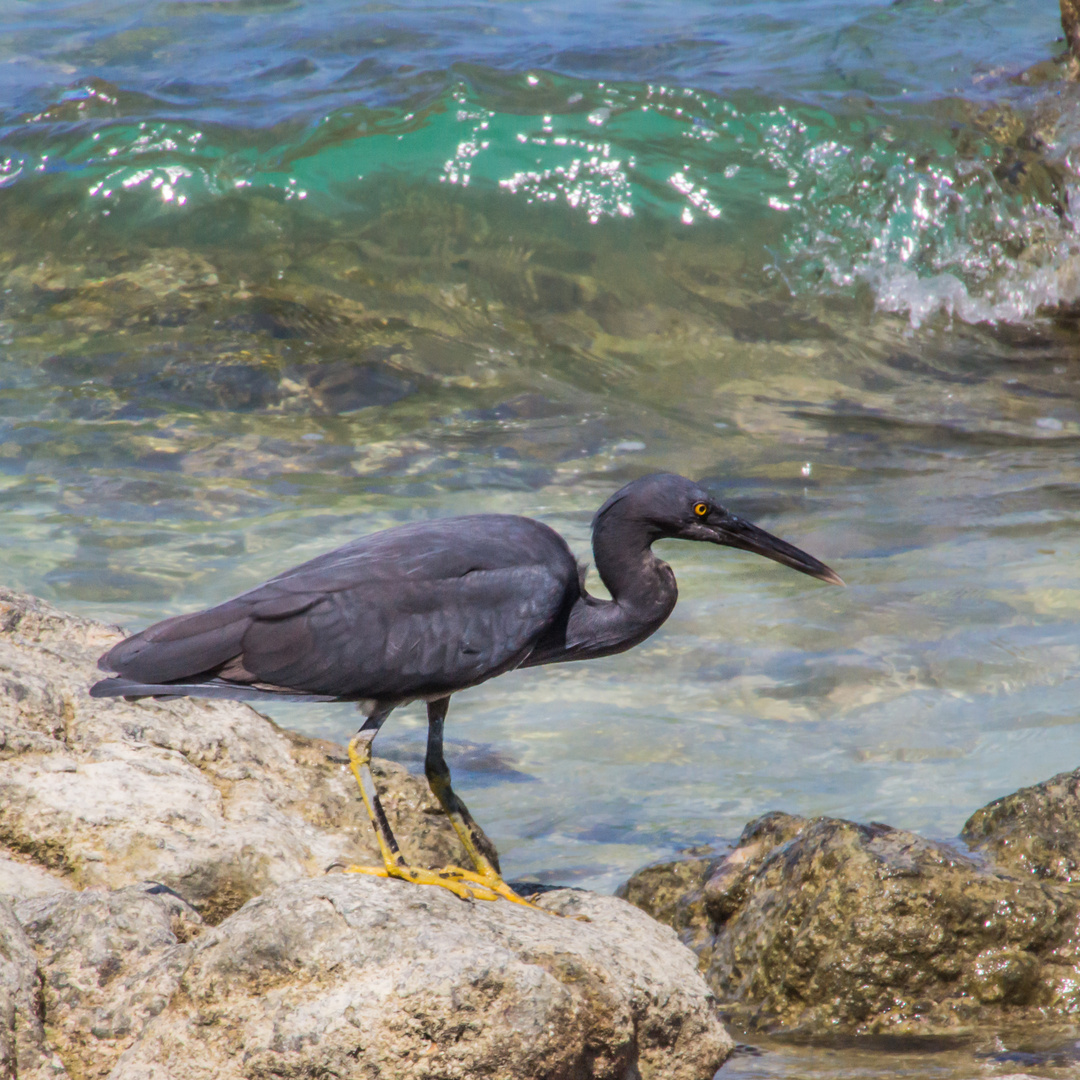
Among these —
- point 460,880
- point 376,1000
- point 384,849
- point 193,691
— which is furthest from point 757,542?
point 376,1000

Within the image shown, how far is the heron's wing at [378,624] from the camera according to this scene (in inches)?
133

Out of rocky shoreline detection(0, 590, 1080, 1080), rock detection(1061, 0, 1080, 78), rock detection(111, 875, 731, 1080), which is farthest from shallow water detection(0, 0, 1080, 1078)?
rock detection(111, 875, 731, 1080)

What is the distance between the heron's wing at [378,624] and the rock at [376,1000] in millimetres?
803

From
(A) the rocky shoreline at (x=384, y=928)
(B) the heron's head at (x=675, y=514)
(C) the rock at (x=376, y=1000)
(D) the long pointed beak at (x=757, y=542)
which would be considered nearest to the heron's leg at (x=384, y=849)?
(A) the rocky shoreline at (x=384, y=928)

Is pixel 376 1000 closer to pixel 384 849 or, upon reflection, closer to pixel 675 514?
pixel 384 849

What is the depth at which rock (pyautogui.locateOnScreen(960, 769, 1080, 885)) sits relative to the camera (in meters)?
4.01

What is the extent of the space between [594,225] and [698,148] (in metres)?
1.48

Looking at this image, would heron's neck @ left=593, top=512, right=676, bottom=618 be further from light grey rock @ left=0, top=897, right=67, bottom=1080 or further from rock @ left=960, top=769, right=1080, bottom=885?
light grey rock @ left=0, top=897, right=67, bottom=1080

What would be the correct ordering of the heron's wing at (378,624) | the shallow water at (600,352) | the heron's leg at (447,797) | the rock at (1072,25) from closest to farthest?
the heron's wing at (378,624), the heron's leg at (447,797), the shallow water at (600,352), the rock at (1072,25)

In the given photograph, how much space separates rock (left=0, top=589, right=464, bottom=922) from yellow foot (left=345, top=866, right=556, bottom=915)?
32 centimetres

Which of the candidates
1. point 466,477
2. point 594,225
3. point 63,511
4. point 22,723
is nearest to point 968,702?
point 466,477

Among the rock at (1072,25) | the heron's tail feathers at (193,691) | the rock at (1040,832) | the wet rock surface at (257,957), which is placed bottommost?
the rock at (1040,832)

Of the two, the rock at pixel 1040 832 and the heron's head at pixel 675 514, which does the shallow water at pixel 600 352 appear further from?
the heron's head at pixel 675 514

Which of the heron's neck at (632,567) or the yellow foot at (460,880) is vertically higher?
the heron's neck at (632,567)
